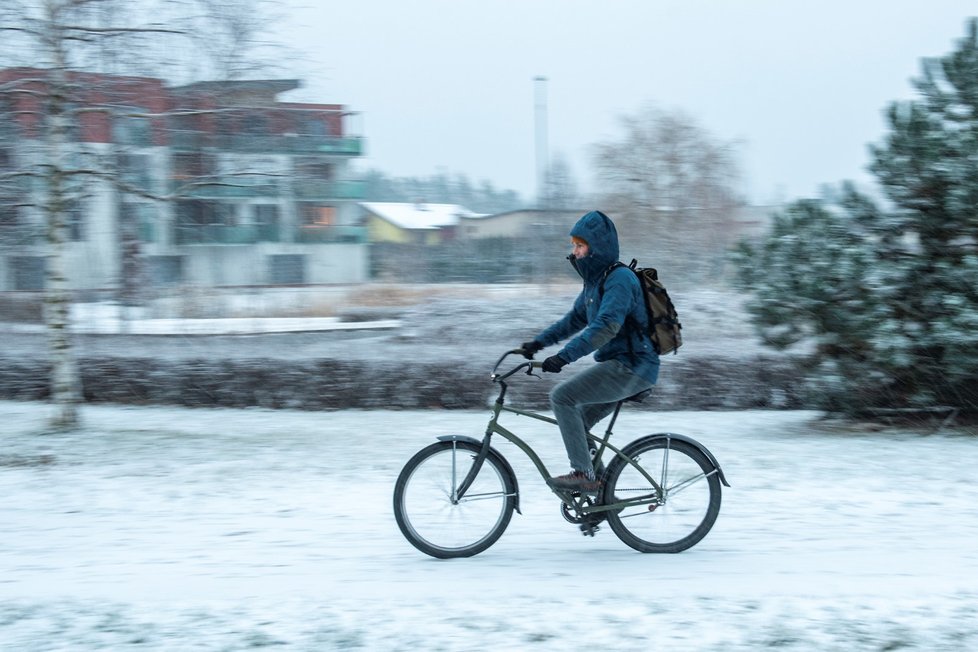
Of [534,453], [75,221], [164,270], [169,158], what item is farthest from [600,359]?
[164,270]

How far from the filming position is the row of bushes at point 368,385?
1273 cm

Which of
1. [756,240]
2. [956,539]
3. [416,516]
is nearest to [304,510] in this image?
[416,516]

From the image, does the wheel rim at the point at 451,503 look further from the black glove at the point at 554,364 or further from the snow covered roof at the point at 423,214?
the snow covered roof at the point at 423,214

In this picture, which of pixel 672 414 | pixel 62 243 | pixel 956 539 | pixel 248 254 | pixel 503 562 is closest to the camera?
pixel 503 562

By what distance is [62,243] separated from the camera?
1057 centimetres

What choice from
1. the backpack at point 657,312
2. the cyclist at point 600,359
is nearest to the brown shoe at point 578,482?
the cyclist at point 600,359

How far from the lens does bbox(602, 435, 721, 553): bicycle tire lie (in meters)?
5.87

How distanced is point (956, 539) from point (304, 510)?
448 cm

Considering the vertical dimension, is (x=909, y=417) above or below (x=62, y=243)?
Result: below

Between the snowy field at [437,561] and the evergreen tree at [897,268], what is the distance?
0.84 m

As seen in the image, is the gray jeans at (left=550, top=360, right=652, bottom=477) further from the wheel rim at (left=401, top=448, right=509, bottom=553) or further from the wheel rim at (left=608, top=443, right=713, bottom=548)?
the wheel rim at (left=401, top=448, right=509, bottom=553)

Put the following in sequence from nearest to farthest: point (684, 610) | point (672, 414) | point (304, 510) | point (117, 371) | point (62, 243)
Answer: point (684, 610), point (304, 510), point (62, 243), point (672, 414), point (117, 371)

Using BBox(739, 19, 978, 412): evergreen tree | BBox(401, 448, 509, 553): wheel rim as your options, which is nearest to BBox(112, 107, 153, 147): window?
BBox(739, 19, 978, 412): evergreen tree

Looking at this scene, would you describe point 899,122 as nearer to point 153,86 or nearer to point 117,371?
point 153,86
